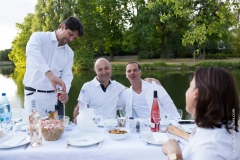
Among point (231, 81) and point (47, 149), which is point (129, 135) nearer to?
point (47, 149)

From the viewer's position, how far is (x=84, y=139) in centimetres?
167

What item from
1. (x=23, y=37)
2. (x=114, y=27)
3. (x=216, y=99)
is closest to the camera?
(x=216, y=99)

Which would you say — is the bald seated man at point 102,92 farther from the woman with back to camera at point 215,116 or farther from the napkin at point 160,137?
the woman with back to camera at point 215,116

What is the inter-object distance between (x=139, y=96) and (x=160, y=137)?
1.41 meters

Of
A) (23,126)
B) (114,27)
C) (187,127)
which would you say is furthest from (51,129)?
(114,27)

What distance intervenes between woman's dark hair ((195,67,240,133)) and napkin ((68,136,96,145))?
0.83 meters

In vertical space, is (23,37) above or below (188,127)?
above

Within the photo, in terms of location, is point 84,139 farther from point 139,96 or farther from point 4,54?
point 4,54

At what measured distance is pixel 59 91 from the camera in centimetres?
230

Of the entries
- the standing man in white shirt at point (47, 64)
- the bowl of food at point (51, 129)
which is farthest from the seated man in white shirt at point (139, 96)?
the bowl of food at point (51, 129)

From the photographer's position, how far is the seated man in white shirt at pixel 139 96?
3055 mm

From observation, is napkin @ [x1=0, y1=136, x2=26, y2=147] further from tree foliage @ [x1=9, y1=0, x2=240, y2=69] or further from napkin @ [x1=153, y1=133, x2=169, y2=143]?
tree foliage @ [x1=9, y1=0, x2=240, y2=69]

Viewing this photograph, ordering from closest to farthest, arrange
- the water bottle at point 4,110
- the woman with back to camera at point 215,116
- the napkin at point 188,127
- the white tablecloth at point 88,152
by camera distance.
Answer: the woman with back to camera at point 215,116, the white tablecloth at point 88,152, the napkin at point 188,127, the water bottle at point 4,110

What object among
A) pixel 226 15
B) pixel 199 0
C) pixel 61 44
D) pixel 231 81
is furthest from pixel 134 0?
pixel 231 81
